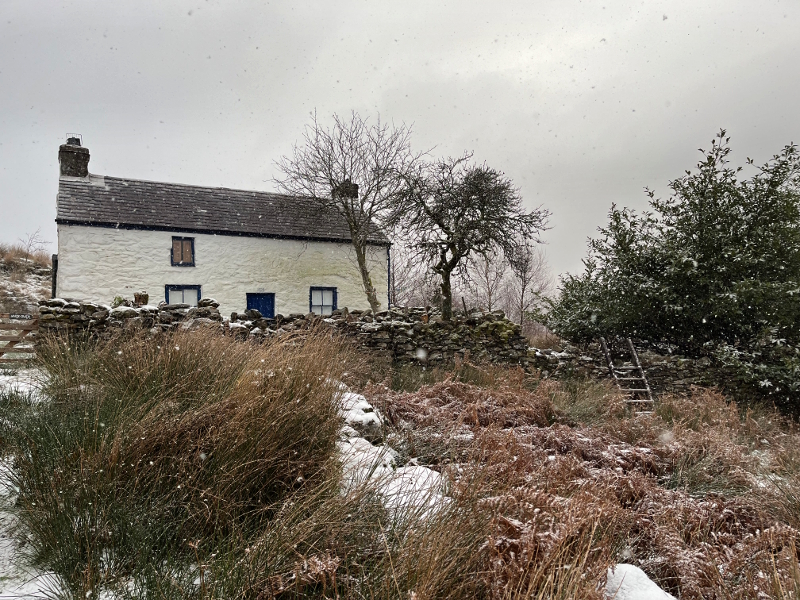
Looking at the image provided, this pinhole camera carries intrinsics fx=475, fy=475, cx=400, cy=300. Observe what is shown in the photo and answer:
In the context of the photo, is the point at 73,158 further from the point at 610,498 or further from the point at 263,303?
the point at 610,498

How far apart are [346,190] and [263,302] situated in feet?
17.5

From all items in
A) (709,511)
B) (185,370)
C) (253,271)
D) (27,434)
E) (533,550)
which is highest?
(253,271)

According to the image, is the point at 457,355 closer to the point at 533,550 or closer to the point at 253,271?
the point at 533,550

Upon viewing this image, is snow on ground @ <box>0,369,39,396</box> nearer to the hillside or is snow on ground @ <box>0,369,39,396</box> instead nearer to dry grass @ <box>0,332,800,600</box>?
dry grass @ <box>0,332,800,600</box>

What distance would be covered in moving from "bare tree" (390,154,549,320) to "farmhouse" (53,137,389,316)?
7.14ft

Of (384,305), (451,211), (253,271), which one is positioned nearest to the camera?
(451,211)

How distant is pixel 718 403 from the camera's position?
25.8ft

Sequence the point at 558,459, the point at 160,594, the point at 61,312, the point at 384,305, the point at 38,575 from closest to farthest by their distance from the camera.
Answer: the point at 160,594, the point at 38,575, the point at 558,459, the point at 61,312, the point at 384,305

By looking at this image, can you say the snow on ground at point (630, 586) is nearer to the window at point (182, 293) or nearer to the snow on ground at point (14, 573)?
the snow on ground at point (14, 573)

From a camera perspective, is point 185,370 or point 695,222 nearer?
point 185,370

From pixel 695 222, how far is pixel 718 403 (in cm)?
513

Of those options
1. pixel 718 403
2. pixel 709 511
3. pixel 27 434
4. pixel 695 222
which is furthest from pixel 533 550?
pixel 695 222

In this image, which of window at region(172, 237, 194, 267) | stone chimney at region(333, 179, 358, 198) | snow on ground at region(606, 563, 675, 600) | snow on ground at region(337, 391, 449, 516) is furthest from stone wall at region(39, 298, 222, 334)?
stone chimney at region(333, 179, 358, 198)

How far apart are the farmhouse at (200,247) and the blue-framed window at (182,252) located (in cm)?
3
